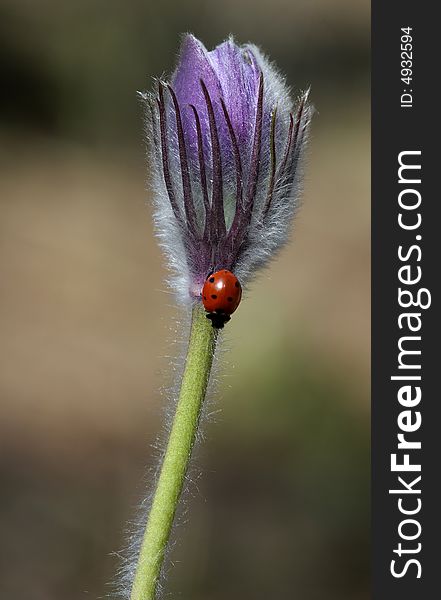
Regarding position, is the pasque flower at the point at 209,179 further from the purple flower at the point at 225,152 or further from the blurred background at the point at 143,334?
the blurred background at the point at 143,334

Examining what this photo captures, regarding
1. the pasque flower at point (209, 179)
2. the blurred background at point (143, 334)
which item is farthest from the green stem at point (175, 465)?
the blurred background at point (143, 334)

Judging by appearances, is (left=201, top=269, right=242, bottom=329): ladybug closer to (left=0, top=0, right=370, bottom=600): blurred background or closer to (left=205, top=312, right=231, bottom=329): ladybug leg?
(left=205, top=312, right=231, bottom=329): ladybug leg

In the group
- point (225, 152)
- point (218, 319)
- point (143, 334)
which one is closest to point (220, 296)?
point (218, 319)

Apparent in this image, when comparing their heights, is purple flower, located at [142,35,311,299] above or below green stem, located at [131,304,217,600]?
above

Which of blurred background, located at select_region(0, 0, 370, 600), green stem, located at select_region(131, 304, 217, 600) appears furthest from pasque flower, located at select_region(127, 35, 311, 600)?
blurred background, located at select_region(0, 0, 370, 600)

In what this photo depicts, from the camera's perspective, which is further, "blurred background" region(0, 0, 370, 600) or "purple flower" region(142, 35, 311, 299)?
"blurred background" region(0, 0, 370, 600)

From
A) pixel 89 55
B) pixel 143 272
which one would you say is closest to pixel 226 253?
pixel 143 272

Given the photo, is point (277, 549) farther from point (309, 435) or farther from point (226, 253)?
point (226, 253)

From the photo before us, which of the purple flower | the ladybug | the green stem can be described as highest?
the purple flower
